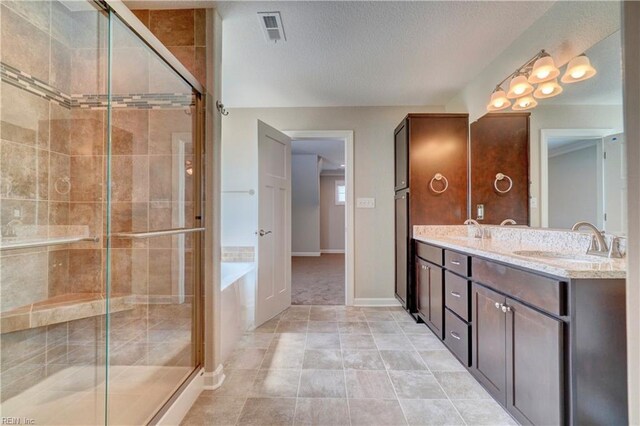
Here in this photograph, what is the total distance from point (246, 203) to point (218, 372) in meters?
1.85

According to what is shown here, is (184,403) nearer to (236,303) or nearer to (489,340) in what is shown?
(236,303)

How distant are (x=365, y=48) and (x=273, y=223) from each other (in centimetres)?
183

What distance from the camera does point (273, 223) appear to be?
115 inches

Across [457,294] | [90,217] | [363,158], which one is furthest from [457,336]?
[90,217]

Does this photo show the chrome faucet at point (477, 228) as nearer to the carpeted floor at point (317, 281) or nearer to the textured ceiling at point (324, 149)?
the carpeted floor at point (317, 281)

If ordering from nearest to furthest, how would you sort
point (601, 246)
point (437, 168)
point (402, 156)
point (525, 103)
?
point (601, 246) → point (525, 103) → point (437, 168) → point (402, 156)

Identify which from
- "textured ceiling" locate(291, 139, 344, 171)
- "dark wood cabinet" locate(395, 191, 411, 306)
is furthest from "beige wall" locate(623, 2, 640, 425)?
"textured ceiling" locate(291, 139, 344, 171)

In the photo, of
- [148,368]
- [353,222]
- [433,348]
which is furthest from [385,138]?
[148,368]

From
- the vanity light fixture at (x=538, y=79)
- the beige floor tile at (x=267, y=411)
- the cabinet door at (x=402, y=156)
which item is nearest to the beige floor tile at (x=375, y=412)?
the beige floor tile at (x=267, y=411)

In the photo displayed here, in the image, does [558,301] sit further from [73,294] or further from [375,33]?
[73,294]

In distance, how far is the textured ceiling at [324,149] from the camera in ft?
16.5

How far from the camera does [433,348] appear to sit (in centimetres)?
216

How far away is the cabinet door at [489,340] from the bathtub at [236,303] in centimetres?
169

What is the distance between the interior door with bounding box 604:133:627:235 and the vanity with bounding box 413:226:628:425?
13 centimetres
